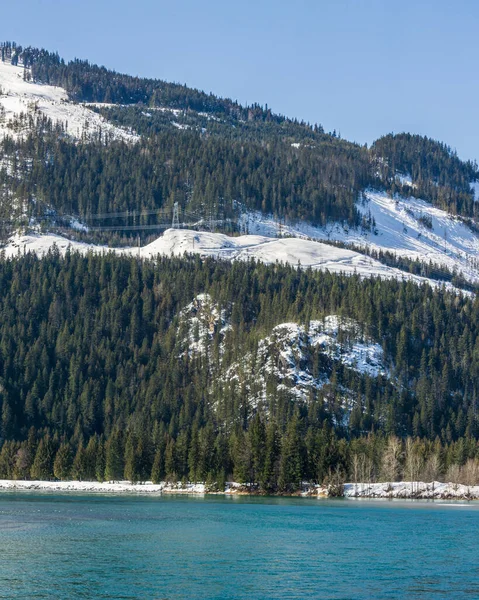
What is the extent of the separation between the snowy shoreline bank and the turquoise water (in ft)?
109

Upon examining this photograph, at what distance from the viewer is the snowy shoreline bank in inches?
7047

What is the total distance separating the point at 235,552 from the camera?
93625 millimetres

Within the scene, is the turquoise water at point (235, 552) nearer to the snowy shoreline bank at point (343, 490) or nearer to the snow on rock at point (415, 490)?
the snow on rock at point (415, 490)

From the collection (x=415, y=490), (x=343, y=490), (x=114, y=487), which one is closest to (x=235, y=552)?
(x=343, y=490)

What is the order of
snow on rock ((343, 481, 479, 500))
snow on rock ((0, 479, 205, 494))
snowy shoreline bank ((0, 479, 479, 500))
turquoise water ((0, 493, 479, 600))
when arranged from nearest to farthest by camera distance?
1. turquoise water ((0, 493, 479, 600))
2. snow on rock ((343, 481, 479, 500))
3. snowy shoreline bank ((0, 479, 479, 500))
4. snow on rock ((0, 479, 205, 494))

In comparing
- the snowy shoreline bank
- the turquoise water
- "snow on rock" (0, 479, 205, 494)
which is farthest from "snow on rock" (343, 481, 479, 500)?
the turquoise water

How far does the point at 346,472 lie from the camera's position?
7436 inches

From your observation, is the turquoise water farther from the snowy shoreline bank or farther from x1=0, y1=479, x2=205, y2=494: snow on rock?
x1=0, y1=479, x2=205, y2=494: snow on rock

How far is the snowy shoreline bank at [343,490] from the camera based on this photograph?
7047 inches

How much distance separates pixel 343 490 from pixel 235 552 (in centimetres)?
9054

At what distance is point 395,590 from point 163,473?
125783 millimetres

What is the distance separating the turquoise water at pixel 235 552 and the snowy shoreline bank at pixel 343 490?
109 feet

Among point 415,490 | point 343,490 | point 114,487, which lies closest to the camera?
point 415,490

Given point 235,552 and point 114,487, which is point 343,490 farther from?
point 235,552
